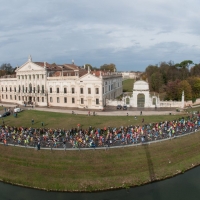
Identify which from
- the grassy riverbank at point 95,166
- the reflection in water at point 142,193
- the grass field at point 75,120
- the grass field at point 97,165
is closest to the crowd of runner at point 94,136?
the grass field at point 97,165

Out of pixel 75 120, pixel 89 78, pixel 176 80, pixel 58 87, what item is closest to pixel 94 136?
pixel 75 120

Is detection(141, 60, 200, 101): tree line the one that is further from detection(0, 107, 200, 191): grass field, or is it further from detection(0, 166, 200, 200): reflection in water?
detection(0, 166, 200, 200): reflection in water

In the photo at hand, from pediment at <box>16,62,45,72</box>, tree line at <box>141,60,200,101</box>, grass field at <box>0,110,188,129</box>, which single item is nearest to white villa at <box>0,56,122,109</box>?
pediment at <box>16,62,45,72</box>

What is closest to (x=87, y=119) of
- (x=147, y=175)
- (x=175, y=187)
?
(x=147, y=175)

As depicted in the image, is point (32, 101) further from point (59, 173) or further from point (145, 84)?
point (59, 173)

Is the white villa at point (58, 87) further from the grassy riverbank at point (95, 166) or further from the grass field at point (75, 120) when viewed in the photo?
the grassy riverbank at point (95, 166)

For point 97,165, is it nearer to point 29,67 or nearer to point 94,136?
point 94,136
